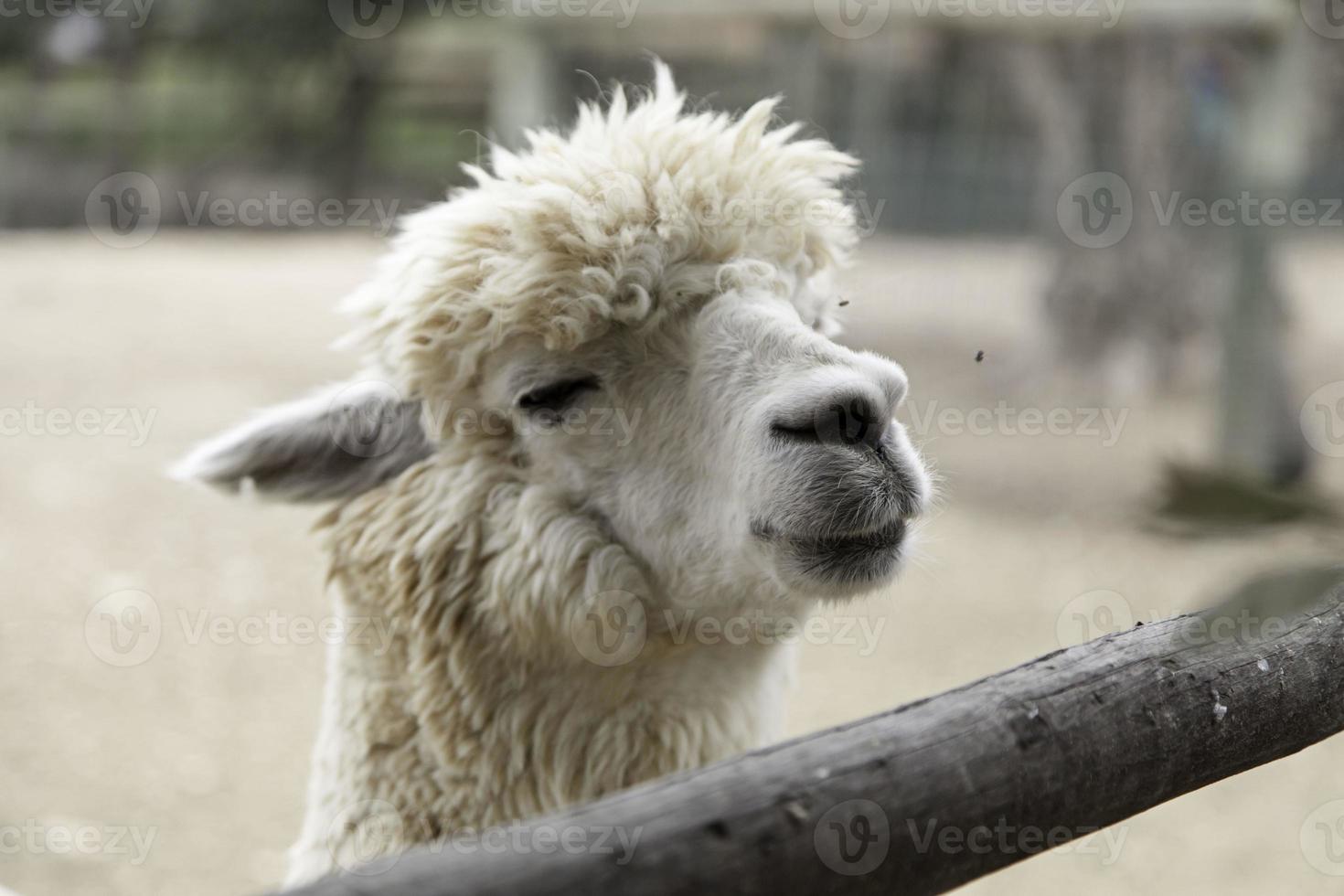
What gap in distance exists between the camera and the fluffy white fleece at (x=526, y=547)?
2211 millimetres

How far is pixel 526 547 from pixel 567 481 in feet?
0.49

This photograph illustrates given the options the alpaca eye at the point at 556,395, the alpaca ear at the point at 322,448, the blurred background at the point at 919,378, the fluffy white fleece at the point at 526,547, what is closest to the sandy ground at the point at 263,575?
the blurred background at the point at 919,378

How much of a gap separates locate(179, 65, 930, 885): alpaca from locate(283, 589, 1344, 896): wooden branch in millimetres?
755

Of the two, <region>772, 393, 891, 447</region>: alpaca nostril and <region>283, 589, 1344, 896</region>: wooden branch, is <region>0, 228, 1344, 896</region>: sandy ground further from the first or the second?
<region>772, 393, 891, 447</region>: alpaca nostril

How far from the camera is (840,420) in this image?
1.96 m

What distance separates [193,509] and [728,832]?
8089 mm

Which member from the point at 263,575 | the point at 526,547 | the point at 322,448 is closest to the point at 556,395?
the point at 526,547

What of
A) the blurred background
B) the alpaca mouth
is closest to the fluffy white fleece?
the alpaca mouth

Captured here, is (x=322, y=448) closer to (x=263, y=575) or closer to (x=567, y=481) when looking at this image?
(x=567, y=481)

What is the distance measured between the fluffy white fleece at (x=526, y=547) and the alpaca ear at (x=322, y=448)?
55mm

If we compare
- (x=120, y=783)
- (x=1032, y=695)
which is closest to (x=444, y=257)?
(x=1032, y=695)

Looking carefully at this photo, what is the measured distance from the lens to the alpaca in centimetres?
216

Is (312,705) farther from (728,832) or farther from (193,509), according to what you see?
(728,832)

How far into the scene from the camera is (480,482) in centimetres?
233
